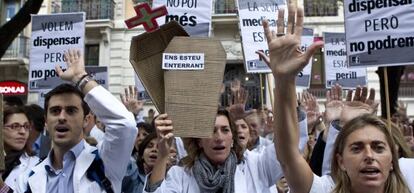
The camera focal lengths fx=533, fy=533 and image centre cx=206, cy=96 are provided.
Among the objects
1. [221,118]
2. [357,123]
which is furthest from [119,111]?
[357,123]

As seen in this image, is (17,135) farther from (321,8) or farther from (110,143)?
(321,8)

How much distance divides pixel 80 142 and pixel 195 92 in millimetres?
756

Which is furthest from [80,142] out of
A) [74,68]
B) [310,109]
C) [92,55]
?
[92,55]

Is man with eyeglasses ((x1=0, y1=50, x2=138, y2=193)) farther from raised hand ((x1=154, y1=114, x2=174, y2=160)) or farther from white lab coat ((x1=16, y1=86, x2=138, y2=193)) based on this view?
raised hand ((x1=154, y1=114, x2=174, y2=160))

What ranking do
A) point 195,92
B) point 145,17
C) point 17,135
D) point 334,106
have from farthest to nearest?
point 145,17 < point 17,135 < point 334,106 < point 195,92

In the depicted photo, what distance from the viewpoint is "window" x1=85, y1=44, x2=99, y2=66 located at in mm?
20047

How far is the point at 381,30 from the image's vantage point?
4914 mm

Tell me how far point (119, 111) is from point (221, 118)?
2.88 ft

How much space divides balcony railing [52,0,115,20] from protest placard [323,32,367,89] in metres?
12.8

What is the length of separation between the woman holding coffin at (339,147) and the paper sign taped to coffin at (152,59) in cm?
106

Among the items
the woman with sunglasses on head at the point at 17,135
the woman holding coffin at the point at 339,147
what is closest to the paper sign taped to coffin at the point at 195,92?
the woman holding coffin at the point at 339,147

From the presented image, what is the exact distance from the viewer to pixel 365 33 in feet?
16.3

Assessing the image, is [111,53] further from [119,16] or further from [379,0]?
[379,0]

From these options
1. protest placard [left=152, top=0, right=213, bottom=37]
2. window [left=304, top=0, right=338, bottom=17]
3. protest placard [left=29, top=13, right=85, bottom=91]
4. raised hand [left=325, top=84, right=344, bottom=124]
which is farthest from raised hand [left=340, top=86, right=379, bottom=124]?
window [left=304, top=0, right=338, bottom=17]
